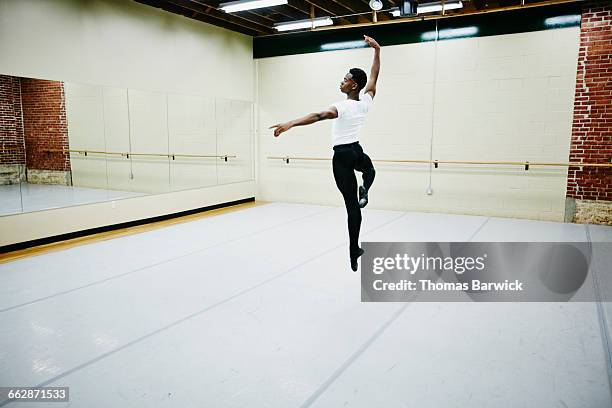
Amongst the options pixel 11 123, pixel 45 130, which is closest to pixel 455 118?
pixel 45 130

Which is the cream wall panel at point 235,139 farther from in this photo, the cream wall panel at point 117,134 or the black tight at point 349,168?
the black tight at point 349,168

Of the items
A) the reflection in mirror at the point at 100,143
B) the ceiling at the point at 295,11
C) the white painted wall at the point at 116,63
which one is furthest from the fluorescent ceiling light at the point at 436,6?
the reflection in mirror at the point at 100,143

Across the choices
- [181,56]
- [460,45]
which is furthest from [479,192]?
[181,56]

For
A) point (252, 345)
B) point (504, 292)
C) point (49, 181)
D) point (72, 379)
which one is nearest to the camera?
point (72, 379)

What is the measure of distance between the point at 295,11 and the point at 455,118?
131 inches

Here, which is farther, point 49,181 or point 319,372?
point 49,181

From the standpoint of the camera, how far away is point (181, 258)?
16.3 feet

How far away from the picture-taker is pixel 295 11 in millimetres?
7559

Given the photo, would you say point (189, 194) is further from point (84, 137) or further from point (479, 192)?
point (479, 192)

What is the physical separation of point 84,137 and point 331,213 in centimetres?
414

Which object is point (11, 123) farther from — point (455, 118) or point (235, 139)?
point (455, 118)

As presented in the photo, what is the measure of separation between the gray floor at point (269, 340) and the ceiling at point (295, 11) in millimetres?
4272

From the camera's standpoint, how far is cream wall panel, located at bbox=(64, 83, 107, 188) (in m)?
6.04

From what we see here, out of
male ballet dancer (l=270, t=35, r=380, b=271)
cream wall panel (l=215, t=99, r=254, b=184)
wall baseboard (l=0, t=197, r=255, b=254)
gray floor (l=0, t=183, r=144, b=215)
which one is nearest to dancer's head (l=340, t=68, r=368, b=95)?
male ballet dancer (l=270, t=35, r=380, b=271)
